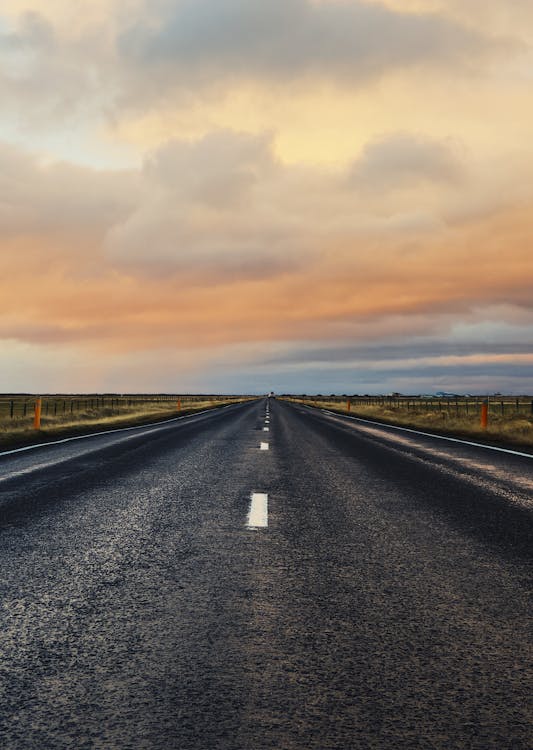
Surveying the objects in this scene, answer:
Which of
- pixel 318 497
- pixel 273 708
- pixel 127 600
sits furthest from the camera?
pixel 318 497

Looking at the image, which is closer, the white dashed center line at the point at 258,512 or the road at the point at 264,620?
the road at the point at 264,620

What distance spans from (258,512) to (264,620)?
3.42 meters

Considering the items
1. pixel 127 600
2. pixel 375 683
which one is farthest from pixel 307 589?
pixel 375 683

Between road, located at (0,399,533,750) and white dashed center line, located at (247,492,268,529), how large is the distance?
0.14 ft

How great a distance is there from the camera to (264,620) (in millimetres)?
3699

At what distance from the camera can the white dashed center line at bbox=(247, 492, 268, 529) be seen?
21.3 ft

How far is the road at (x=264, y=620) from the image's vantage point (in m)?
2.52

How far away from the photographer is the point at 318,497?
8242 millimetres

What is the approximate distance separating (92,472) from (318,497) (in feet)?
13.6

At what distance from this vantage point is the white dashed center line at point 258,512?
6.48 metres

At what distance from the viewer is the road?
8.25 ft

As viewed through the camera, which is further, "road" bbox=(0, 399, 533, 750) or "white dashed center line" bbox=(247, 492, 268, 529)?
"white dashed center line" bbox=(247, 492, 268, 529)

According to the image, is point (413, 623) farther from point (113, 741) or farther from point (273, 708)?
point (113, 741)

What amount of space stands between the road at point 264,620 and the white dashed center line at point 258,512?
0.14ft
